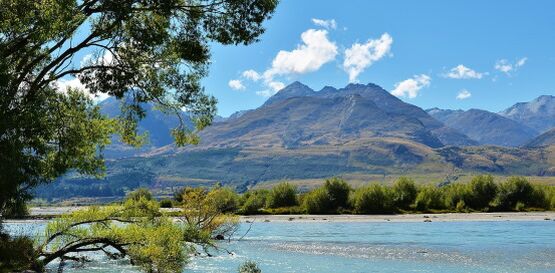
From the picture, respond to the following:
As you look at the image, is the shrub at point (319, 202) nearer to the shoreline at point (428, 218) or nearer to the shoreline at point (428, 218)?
the shoreline at point (428, 218)

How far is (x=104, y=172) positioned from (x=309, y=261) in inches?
1127

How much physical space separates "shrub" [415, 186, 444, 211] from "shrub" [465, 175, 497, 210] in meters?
5.95

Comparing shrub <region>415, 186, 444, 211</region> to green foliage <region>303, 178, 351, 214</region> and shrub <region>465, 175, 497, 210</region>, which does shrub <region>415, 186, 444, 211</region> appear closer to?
shrub <region>465, 175, 497, 210</region>

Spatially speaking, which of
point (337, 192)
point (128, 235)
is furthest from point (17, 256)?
point (337, 192)

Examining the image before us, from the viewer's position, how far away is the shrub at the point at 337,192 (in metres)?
120

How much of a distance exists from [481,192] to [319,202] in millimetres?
34420

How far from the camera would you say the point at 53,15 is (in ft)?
53.4

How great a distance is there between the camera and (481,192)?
381ft

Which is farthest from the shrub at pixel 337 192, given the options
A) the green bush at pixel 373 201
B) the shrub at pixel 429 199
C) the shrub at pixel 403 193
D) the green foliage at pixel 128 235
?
the green foliage at pixel 128 235

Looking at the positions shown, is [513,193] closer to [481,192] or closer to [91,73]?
[481,192]

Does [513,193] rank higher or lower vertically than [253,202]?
higher

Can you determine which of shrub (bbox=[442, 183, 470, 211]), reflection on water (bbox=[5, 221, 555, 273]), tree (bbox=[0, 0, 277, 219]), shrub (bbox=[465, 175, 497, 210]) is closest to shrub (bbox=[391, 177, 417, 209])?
shrub (bbox=[442, 183, 470, 211])

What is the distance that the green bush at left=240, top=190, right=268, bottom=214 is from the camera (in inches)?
4879

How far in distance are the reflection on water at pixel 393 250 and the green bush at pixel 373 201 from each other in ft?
101
